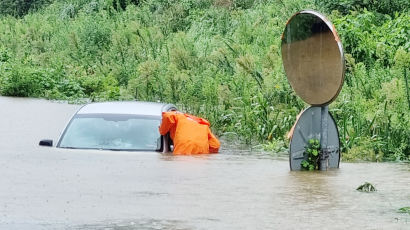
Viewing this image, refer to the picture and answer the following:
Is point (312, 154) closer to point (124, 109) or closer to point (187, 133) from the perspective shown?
point (187, 133)

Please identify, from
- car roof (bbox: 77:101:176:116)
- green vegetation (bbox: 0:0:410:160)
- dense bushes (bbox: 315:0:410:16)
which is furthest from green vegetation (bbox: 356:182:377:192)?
dense bushes (bbox: 315:0:410:16)

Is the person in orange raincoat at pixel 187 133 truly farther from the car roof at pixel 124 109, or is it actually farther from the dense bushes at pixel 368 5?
the dense bushes at pixel 368 5

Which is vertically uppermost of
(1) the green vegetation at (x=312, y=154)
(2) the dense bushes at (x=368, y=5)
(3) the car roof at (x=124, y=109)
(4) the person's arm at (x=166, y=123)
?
(2) the dense bushes at (x=368, y=5)

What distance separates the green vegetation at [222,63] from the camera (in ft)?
58.5

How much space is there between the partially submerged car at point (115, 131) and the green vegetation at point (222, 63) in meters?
3.10

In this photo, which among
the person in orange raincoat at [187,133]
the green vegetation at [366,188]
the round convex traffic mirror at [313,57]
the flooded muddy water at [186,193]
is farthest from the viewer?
the person in orange raincoat at [187,133]

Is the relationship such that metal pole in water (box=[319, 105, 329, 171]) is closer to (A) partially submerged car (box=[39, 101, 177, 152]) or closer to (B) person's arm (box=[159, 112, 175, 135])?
(B) person's arm (box=[159, 112, 175, 135])

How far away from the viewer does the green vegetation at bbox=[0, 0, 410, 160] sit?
1784cm

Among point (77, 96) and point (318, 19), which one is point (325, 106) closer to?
point (318, 19)

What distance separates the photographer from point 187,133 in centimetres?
1487

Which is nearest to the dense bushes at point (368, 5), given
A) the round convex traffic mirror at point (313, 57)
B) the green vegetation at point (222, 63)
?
the green vegetation at point (222, 63)

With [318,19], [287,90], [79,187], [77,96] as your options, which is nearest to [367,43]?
[287,90]

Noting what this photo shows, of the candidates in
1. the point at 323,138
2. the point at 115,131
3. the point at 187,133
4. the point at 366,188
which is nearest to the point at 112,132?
the point at 115,131

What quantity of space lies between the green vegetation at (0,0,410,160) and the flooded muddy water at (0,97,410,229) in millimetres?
2636
